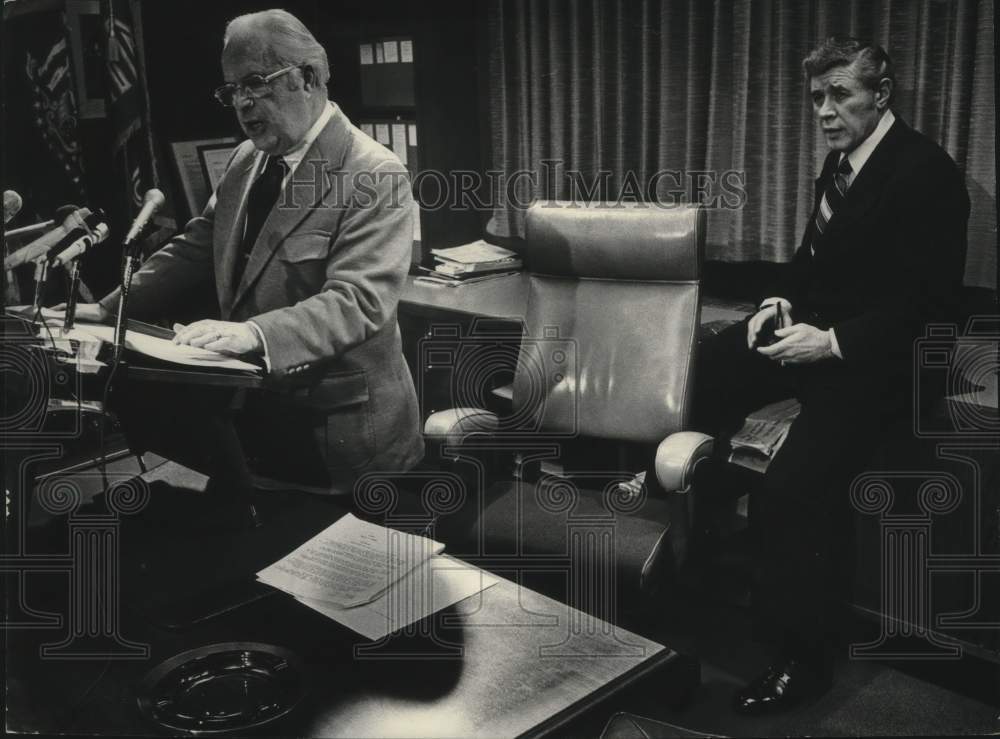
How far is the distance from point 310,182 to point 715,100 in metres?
0.89

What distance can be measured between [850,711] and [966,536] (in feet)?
1.46

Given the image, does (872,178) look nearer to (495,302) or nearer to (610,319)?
(610,319)

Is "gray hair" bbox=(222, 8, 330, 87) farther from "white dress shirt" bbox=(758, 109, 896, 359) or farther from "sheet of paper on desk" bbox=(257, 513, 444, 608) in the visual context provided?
"white dress shirt" bbox=(758, 109, 896, 359)

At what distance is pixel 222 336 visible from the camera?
1.75m

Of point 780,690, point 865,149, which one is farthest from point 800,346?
point 780,690

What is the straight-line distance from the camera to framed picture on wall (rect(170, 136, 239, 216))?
1.77 metres

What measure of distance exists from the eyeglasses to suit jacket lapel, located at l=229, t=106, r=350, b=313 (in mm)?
118

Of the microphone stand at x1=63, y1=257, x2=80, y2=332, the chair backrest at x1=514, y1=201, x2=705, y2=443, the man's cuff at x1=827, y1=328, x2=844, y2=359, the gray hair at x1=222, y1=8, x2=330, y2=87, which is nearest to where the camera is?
the microphone stand at x1=63, y1=257, x2=80, y2=332

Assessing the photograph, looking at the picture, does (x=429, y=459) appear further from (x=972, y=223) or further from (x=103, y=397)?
(x=972, y=223)

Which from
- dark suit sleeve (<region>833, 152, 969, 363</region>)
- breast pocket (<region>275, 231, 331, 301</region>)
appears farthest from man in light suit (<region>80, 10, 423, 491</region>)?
dark suit sleeve (<region>833, 152, 969, 363</region>)

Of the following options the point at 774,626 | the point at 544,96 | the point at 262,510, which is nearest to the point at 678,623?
the point at 774,626

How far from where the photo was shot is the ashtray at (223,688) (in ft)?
4.22

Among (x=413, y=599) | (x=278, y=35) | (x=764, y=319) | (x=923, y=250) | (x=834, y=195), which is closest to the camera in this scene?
(x=413, y=599)

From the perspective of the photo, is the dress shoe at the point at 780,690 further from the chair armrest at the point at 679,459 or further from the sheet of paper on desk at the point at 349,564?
the sheet of paper on desk at the point at 349,564
